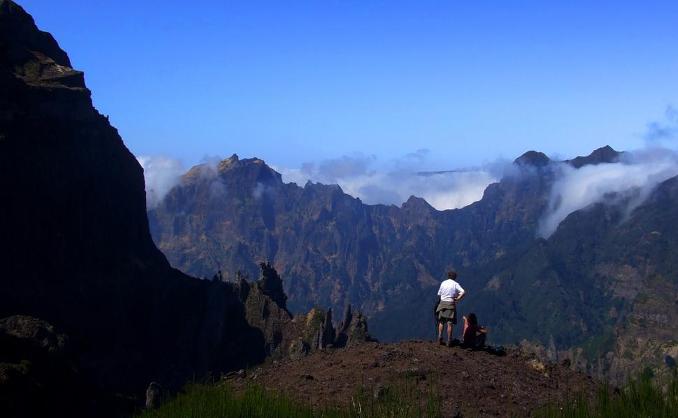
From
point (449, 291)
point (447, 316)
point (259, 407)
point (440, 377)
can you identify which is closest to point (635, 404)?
point (259, 407)

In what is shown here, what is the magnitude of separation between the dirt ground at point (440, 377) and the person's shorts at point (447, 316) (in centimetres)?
130

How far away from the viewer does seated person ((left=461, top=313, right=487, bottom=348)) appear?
31188mm

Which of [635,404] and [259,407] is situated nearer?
[635,404]

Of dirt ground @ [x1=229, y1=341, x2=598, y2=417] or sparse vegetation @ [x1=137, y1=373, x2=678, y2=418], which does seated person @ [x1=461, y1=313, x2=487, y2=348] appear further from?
sparse vegetation @ [x1=137, y1=373, x2=678, y2=418]

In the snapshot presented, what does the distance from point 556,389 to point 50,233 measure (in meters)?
172

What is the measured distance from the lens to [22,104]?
17875 centimetres

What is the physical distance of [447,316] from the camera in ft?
106

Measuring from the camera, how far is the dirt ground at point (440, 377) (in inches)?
958

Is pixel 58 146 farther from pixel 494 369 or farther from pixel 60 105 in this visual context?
pixel 494 369

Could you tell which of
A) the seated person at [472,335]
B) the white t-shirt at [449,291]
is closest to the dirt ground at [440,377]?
the seated person at [472,335]

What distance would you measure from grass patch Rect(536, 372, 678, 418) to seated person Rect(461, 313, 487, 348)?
42.4 ft

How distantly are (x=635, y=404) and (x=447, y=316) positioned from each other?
14.7m

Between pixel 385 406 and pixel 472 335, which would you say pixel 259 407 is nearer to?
pixel 385 406

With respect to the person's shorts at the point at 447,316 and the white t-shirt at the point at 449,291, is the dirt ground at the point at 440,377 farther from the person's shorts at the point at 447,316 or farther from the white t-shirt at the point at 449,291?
the white t-shirt at the point at 449,291
